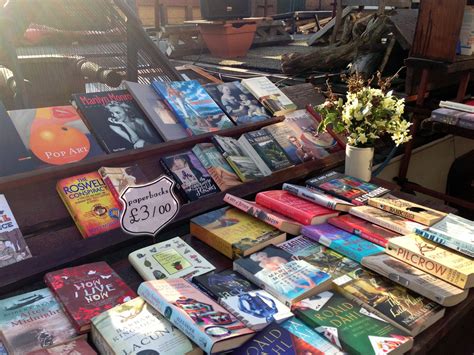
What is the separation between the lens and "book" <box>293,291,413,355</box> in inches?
39.2

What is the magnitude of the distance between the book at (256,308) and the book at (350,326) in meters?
0.05

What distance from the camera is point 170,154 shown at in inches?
74.6

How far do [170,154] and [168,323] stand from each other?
99cm

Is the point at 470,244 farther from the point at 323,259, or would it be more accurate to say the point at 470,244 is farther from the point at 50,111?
the point at 50,111

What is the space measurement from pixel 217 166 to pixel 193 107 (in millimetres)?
428

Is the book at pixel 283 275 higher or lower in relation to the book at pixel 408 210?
lower

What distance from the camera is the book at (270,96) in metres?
2.36

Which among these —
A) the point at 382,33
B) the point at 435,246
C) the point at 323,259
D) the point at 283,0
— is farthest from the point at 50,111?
the point at 283,0

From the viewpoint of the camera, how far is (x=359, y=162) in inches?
78.4

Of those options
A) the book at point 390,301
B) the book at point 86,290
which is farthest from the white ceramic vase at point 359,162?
the book at point 86,290

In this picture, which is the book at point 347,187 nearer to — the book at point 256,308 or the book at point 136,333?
the book at point 256,308

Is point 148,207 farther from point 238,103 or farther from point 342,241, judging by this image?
point 238,103

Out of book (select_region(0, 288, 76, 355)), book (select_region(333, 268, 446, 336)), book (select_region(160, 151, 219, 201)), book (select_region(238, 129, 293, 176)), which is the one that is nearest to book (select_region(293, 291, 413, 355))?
book (select_region(333, 268, 446, 336))

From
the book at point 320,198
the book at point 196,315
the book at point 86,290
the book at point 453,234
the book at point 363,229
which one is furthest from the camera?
the book at point 320,198
